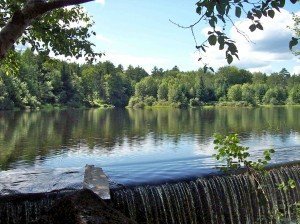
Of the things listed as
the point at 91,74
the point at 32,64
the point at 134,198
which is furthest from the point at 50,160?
the point at 91,74

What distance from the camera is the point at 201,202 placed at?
14.7m

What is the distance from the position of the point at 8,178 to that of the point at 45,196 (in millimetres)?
4897

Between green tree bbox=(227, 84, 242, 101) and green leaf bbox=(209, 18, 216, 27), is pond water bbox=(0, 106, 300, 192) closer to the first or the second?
green leaf bbox=(209, 18, 216, 27)

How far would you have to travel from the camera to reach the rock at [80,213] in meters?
5.10

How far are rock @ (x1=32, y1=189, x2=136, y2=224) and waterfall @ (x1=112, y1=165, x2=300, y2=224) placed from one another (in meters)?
7.71

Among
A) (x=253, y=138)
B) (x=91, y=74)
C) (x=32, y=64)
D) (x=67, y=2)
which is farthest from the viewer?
(x=91, y=74)

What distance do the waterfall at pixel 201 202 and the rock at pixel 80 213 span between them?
771cm

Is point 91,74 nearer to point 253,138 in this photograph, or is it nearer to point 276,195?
point 253,138

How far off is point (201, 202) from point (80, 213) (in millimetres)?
10103

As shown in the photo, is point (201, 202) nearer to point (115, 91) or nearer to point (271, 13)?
point (271, 13)

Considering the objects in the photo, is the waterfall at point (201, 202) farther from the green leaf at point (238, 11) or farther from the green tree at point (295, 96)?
the green tree at point (295, 96)

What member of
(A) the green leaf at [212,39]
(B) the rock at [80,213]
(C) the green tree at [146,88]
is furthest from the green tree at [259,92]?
(A) the green leaf at [212,39]

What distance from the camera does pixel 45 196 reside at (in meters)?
12.8

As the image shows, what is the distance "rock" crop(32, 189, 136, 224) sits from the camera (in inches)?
201
